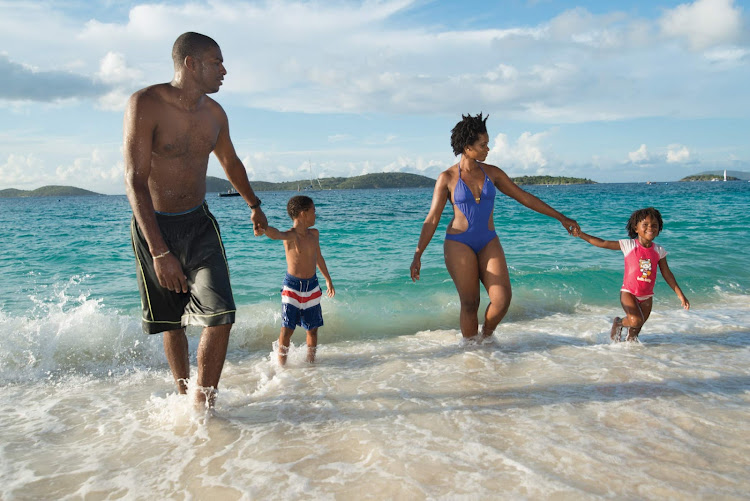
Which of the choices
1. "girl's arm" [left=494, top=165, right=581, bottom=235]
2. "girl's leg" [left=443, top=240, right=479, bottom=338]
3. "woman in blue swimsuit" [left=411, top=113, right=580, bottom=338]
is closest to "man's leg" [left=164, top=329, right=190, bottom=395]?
"woman in blue swimsuit" [left=411, top=113, right=580, bottom=338]

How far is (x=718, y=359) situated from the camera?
189 inches

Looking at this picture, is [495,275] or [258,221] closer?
[258,221]

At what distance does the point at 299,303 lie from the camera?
5.08 meters

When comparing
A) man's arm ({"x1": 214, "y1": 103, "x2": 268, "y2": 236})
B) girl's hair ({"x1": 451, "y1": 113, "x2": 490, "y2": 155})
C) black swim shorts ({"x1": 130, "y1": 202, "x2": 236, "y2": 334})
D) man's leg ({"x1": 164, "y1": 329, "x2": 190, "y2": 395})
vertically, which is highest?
A: girl's hair ({"x1": 451, "y1": 113, "x2": 490, "y2": 155})

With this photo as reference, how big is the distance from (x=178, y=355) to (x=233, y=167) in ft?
4.88

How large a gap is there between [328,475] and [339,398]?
1.23 metres

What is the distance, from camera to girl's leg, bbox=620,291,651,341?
531cm

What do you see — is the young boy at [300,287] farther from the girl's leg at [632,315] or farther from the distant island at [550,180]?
the distant island at [550,180]

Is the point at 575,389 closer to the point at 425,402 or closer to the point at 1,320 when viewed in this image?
the point at 425,402

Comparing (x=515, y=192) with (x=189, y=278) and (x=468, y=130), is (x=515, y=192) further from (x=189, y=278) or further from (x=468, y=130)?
(x=189, y=278)

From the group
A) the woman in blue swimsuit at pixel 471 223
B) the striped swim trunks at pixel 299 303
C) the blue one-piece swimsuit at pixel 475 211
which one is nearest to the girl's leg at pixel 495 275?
the woman in blue swimsuit at pixel 471 223

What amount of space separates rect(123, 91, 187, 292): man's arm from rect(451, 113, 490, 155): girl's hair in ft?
9.50

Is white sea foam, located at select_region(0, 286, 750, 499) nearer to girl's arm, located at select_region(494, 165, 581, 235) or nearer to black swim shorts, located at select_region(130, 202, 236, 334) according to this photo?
black swim shorts, located at select_region(130, 202, 236, 334)

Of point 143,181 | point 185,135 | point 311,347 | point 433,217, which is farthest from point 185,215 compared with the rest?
point 433,217
